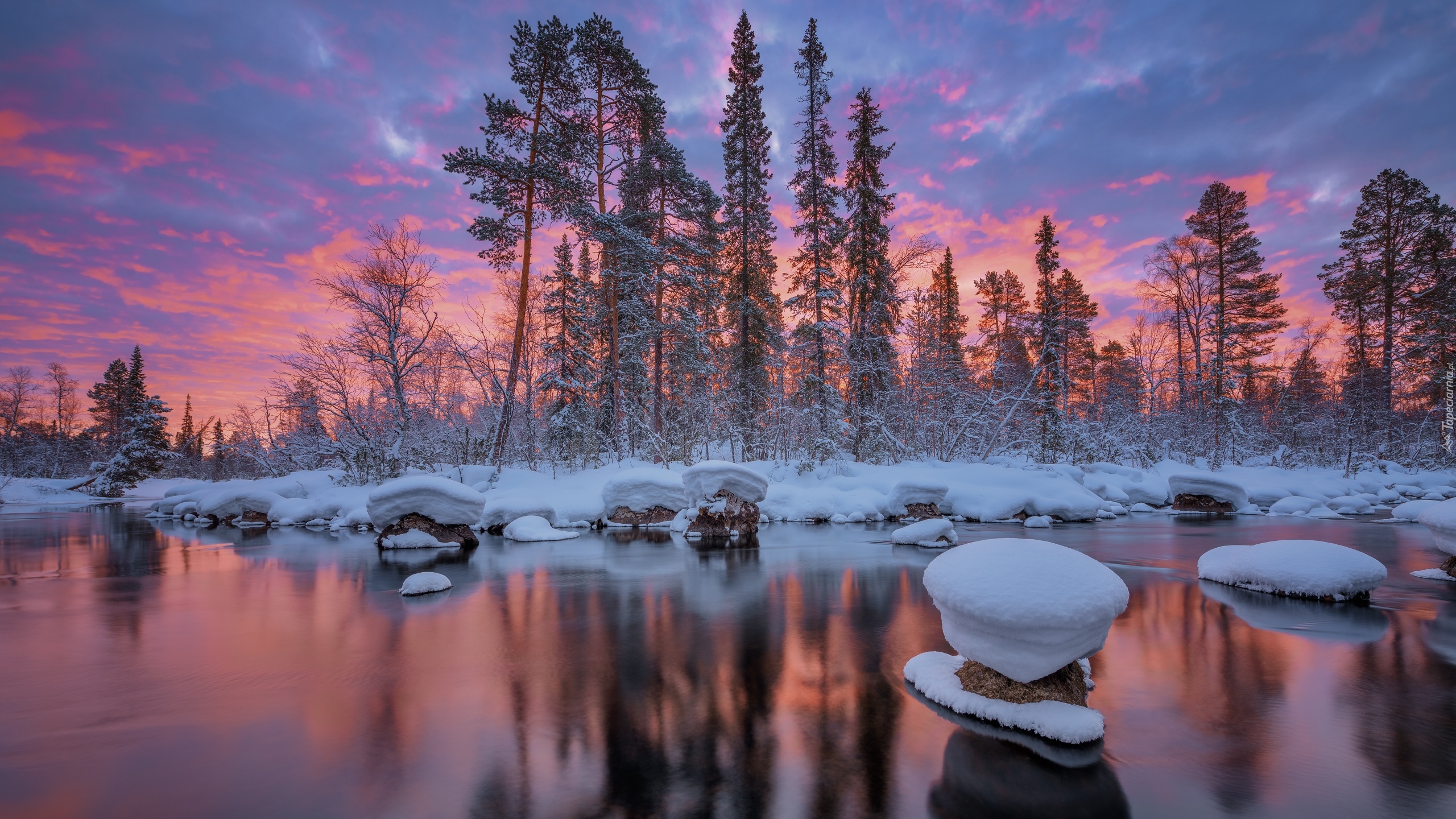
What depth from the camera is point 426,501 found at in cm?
1195

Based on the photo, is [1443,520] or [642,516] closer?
[1443,520]

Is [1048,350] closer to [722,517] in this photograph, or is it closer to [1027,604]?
[722,517]

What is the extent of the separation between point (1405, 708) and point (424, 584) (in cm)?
1057

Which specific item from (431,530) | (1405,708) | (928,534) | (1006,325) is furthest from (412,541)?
(1006,325)

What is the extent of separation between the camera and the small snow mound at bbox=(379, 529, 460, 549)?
12023 millimetres

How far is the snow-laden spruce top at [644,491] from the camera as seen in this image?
14969mm

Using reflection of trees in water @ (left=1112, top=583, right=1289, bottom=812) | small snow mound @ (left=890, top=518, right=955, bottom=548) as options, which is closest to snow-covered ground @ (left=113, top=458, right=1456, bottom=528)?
small snow mound @ (left=890, top=518, right=955, bottom=548)

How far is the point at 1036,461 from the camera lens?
2359 centimetres

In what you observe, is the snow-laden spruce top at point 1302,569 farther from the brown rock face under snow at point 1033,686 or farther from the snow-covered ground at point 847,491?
the snow-covered ground at point 847,491

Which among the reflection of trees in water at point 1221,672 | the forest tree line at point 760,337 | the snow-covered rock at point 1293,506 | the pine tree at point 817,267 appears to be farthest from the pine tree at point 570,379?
the snow-covered rock at point 1293,506

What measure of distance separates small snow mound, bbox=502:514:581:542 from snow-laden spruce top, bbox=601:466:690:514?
1.67 meters

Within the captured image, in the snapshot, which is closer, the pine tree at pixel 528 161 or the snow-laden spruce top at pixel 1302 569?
the snow-laden spruce top at pixel 1302 569

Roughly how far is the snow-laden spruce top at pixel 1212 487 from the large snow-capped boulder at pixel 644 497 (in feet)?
56.3

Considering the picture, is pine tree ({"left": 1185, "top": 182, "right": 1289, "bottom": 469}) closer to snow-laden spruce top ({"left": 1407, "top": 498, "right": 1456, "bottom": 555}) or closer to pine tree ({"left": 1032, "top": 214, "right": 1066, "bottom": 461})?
pine tree ({"left": 1032, "top": 214, "right": 1066, "bottom": 461})
